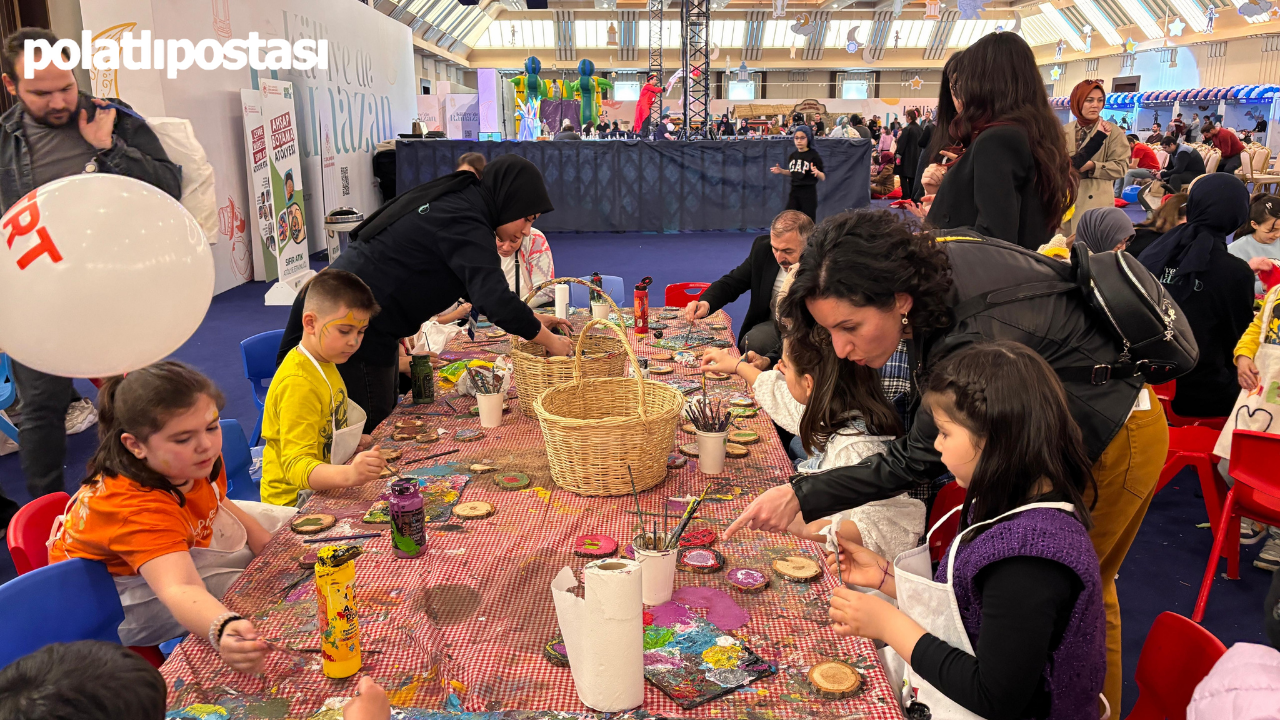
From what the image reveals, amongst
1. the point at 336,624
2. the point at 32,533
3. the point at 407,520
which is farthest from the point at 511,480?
the point at 32,533

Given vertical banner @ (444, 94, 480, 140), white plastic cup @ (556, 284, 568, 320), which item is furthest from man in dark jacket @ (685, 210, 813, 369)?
vertical banner @ (444, 94, 480, 140)

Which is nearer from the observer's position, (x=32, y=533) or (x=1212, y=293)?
(x=32, y=533)

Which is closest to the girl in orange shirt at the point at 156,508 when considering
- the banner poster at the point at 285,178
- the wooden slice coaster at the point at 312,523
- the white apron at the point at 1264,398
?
the wooden slice coaster at the point at 312,523

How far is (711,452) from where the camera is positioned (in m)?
2.11

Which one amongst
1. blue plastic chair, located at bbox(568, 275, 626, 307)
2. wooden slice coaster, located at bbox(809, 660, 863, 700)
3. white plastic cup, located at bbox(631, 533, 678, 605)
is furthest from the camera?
blue plastic chair, located at bbox(568, 275, 626, 307)

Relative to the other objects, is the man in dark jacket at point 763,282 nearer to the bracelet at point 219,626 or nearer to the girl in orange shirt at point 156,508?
the girl in orange shirt at point 156,508

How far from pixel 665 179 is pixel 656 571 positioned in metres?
11.3

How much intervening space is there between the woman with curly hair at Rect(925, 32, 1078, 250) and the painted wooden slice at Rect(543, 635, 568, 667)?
77.5 inches

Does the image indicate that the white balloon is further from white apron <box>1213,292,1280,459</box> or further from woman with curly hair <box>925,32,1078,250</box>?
white apron <box>1213,292,1280,459</box>

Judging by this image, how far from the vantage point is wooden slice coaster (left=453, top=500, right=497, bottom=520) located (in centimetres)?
186

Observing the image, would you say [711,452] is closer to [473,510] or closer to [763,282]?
[473,510]

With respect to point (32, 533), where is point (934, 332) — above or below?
above

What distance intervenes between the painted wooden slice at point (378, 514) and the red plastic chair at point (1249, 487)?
2.52m

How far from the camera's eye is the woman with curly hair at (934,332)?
61.6 inches
